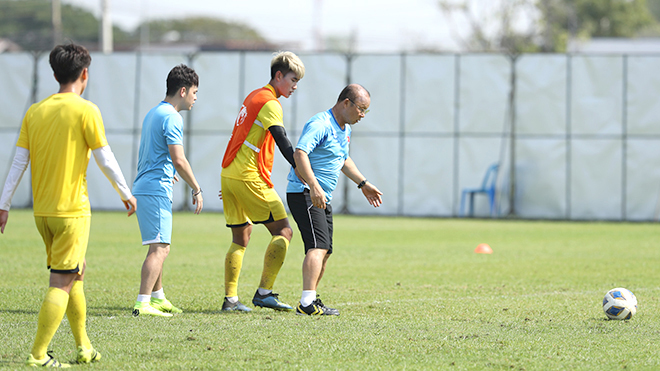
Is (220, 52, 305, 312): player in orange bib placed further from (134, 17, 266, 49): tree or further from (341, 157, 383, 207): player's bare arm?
(134, 17, 266, 49): tree

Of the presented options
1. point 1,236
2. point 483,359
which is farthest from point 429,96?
point 483,359

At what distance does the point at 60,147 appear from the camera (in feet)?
14.4

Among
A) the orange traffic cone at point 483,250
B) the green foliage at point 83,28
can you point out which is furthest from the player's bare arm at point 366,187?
the green foliage at point 83,28

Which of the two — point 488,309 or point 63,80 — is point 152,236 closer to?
point 63,80

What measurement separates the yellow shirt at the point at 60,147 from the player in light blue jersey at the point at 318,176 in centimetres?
216

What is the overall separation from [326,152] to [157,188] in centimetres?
149

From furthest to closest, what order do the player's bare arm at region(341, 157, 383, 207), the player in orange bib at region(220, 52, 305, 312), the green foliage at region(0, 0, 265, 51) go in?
the green foliage at region(0, 0, 265, 51) → the player's bare arm at region(341, 157, 383, 207) → the player in orange bib at region(220, 52, 305, 312)

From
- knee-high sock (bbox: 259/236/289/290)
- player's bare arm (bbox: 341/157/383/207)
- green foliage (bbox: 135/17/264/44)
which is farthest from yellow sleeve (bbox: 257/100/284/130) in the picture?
green foliage (bbox: 135/17/264/44)

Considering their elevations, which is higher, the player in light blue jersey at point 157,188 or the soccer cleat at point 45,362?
the player in light blue jersey at point 157,188

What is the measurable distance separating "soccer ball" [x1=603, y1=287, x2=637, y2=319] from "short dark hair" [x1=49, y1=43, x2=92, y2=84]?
4.61m

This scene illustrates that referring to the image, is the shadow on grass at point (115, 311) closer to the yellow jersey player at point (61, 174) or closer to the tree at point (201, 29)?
the yellow jersey player at point (61, 174)

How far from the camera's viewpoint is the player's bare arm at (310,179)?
6160mm

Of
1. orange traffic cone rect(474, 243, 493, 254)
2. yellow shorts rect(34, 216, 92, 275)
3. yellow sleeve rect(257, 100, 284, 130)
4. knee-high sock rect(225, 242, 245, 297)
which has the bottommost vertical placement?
orange traffic cone rect(474, 243, 493, 254)

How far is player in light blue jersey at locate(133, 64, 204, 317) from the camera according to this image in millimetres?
6258
